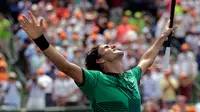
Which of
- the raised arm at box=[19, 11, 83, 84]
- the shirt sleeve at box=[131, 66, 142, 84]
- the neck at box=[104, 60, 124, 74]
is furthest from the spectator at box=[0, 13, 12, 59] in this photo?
the raised arm at box=[19, 11, 83, 84]

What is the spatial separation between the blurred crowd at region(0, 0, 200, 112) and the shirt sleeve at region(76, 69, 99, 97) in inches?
259

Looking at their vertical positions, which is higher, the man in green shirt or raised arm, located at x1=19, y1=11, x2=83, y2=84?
raised arm, located at x1=19, y1=11, x2=83, y2=84

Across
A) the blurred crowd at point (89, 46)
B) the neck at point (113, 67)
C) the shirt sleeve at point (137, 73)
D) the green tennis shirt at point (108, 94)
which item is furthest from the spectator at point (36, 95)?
the green tennis shirt at point (108, 94)

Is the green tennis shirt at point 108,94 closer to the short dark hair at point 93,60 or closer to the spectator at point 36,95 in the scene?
the short dark hair at point 93,60

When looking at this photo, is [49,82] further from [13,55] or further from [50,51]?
[50,51]

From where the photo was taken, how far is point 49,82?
14891 millimetres

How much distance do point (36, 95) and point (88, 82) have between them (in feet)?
27.3

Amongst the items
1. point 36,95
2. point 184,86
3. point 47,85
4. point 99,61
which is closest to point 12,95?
point 36,95

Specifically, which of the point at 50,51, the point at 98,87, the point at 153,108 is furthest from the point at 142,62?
the point at 153,108

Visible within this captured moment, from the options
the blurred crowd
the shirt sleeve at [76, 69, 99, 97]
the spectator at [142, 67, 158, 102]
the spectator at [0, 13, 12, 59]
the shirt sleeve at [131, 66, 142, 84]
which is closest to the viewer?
the shirt sleeve at [76, 69, 99, 97]

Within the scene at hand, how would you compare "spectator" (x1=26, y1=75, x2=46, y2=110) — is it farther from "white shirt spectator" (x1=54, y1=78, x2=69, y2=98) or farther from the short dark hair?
the short dark hair

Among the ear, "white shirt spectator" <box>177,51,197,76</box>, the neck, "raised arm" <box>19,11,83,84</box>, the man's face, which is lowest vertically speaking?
"white shirt spectator" <box>177,51,197,76</box>

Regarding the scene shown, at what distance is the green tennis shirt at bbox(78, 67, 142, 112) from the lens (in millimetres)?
6305

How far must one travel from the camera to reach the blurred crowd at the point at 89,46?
14.7 metres
